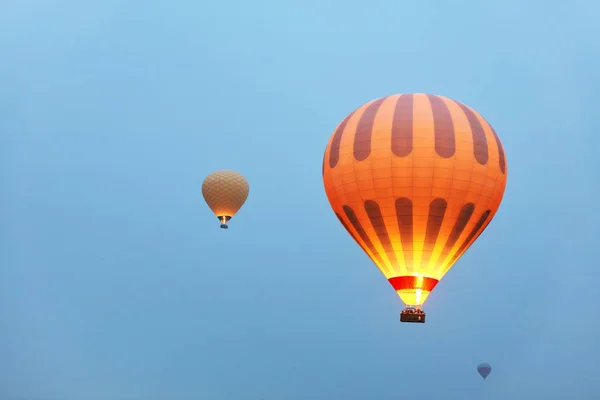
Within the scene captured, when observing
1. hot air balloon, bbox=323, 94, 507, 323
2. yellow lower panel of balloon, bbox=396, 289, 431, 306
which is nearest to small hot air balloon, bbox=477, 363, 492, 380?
hot air balloon, bbox=323, 94, 507, 323

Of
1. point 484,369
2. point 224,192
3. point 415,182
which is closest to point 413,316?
point 415,182

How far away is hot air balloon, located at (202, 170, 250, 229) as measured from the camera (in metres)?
46.2

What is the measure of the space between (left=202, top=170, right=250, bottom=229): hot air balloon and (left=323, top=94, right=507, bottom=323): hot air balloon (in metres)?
19.5

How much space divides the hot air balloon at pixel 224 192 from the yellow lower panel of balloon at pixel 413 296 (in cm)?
2067

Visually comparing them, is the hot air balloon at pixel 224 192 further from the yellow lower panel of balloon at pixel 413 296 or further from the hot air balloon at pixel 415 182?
the yellow lower panel of balloon at pixel 413 296

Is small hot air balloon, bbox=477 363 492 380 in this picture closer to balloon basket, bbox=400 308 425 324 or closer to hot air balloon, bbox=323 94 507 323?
hot air balloon, bbox=323 94 507 323

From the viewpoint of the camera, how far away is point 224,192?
151 ft

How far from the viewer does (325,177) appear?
91.0 feet

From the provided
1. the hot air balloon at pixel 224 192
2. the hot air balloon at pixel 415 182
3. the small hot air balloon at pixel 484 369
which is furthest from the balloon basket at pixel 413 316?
the small hot air balloon at pixel 484 369

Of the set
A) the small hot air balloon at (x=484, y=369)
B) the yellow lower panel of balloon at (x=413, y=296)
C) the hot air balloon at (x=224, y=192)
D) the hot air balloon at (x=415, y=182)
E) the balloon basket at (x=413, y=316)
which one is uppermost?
the hot air balloon at (x=224, y=192)

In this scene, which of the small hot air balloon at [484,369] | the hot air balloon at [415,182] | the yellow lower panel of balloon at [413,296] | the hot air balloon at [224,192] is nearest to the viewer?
the hot air balloon at [415,182]

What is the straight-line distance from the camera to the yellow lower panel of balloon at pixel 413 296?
87.1 ft

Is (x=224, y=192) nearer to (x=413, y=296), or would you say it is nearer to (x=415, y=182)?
(x=413, y=296)

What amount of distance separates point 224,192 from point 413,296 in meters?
20.9
